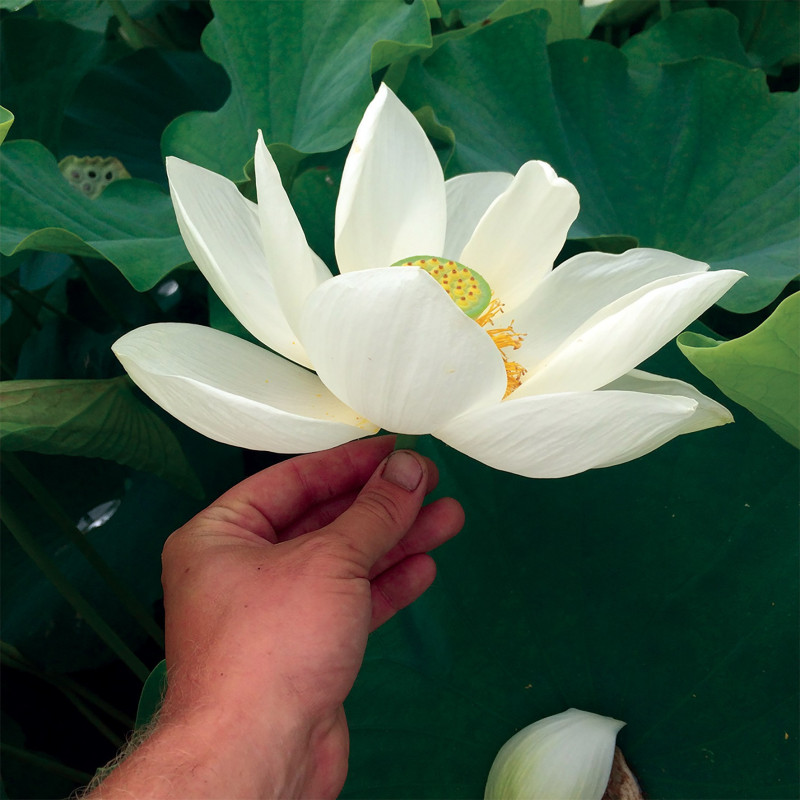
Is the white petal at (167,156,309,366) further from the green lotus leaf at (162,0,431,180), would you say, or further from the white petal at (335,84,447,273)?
the green lotus leaf at (162,0,431,180)

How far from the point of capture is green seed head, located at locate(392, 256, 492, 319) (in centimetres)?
70

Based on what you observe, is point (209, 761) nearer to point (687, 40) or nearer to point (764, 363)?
point (764, 363)

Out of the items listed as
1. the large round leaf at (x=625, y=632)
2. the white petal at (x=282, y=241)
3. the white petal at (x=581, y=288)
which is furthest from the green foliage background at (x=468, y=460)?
the white petal at (x=282, y=241)

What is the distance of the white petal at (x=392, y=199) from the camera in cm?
71

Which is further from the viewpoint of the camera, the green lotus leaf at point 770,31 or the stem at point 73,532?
the green lotus leaf at point 770,31

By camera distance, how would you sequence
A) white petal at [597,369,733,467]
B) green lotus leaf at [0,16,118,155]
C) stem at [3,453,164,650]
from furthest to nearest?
green lotus leaf at [0,16,118,155] → stem at [3,453,164,650] → white petal at [597,369,733,467]

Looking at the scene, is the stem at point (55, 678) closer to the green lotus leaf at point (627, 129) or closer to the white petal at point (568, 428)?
the white petal at point (568, 428)

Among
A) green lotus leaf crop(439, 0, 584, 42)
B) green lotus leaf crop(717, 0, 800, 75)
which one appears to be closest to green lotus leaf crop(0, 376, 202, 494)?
green lotus leaf crop(439, 0, 584, 42)

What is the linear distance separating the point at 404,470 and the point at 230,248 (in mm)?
249

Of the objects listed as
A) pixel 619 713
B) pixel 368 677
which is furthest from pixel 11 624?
pixel 619 713

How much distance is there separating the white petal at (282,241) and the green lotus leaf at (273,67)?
1.19 ft

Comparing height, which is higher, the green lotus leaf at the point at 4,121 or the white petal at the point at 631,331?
the green lotus leaf at the point at 4,121

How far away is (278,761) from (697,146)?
2.75 ft

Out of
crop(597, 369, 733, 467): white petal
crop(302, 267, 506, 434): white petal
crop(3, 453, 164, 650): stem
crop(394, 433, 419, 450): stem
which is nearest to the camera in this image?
crop(302, 267, 506, 434): white petal
